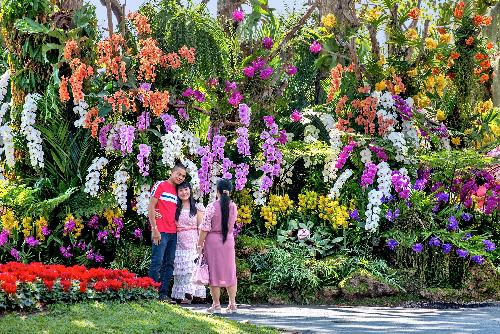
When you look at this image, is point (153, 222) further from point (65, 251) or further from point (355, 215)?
point (355, 215)

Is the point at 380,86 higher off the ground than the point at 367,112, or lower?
higher

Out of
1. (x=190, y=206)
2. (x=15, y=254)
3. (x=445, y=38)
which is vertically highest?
(x=445, y=38)

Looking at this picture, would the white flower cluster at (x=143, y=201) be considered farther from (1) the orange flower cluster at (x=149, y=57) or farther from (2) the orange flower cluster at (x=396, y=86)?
(2) the orange flower cluster at (x=396, y=86)

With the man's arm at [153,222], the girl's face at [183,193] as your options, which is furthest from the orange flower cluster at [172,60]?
the man's arm at [153,222]

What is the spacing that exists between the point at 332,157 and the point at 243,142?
139 cm

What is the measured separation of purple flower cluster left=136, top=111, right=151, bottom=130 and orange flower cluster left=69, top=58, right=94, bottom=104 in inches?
34.6

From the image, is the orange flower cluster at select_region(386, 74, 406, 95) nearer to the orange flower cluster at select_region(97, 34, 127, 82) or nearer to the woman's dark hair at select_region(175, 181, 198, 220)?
the orange flower cluster at select_region(97, 34, 127, 82)

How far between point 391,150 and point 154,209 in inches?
166

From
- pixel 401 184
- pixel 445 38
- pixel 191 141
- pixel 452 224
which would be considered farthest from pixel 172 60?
pixel 452 224

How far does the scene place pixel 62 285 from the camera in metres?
8.98

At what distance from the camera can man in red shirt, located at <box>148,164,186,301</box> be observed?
11211 millimetres

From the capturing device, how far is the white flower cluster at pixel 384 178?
13461mm

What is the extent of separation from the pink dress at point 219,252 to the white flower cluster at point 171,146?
9.33 feet

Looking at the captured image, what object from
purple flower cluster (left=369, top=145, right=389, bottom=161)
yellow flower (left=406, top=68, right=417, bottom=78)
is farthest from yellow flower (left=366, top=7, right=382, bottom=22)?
purple flower cluster (left=369, top=145, right=389, bottom=161)
